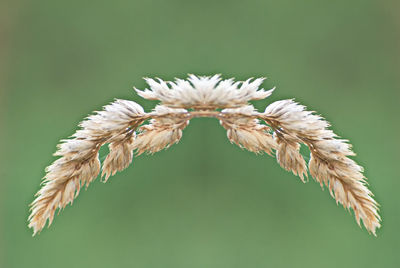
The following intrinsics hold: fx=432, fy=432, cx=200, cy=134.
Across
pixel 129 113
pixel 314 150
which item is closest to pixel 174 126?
pixel 129 113

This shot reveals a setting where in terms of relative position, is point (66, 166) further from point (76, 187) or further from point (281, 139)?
point (281, 139)

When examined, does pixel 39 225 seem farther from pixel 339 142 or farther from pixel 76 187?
pixel 339 142

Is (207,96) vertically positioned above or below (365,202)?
above

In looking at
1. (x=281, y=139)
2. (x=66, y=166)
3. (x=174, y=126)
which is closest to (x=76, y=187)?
(x=66, y=166)

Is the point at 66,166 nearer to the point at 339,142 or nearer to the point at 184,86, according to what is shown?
the point at 184,86

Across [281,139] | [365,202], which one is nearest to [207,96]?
[281,139]
